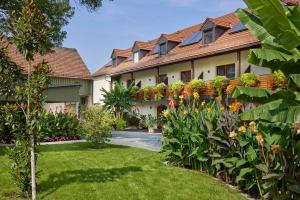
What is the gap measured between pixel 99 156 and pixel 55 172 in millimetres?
3352

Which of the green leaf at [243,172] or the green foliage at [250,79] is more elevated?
the green foliage at [250,79]

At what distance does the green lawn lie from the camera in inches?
313

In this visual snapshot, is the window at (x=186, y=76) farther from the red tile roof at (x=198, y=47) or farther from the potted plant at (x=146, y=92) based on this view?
the potted plant at (x=146, y=92)

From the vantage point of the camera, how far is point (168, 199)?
778 cm

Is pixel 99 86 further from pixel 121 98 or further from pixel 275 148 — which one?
pixel 275 148

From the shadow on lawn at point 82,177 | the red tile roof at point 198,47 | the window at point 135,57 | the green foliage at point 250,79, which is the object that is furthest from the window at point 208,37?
the shadow on lawn at point 82,177

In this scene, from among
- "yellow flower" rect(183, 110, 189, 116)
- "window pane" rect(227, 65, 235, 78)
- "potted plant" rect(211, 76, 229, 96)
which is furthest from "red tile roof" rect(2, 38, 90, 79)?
"yellow flower" rect(183, 110, 189, 116)

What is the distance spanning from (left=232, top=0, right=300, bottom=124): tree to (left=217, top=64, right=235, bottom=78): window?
16.6m

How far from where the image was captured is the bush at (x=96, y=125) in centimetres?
1623

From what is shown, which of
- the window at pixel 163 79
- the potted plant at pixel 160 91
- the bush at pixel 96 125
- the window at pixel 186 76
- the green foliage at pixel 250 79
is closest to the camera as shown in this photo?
the bush at pixel 96 125

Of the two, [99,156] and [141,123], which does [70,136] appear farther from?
[141,123]

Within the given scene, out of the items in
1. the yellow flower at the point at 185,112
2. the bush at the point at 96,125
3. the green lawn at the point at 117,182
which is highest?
the yellow flower at the point at 185,112

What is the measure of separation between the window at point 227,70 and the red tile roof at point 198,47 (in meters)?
1.18

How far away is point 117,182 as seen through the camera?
8.92 meters
